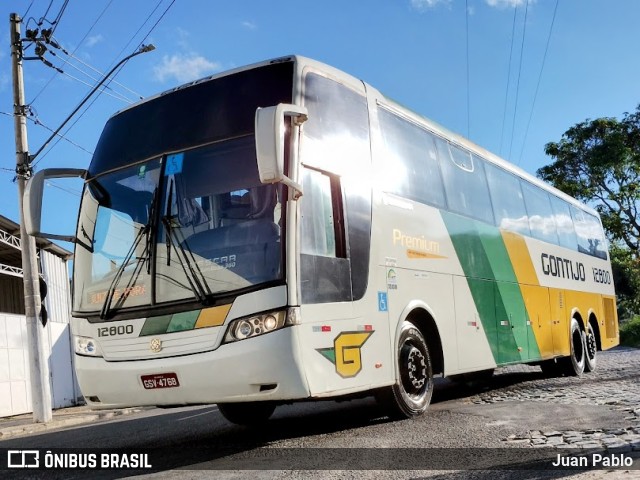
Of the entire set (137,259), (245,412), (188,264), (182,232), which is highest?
(182,232)

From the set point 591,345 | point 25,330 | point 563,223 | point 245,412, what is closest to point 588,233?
point 563,223

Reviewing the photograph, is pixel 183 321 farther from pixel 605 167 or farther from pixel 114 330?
pixel 605 167

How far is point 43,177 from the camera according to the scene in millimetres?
7332

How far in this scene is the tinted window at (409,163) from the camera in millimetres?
8188

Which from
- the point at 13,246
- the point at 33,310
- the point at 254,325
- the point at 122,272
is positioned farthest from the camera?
the point at 13,246

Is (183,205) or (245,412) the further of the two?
(245,412)

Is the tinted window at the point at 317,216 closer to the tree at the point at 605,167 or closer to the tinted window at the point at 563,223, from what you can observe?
the tinted window at the point at 563,223

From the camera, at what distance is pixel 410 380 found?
7.82 metres

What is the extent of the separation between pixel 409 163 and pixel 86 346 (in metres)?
4.29

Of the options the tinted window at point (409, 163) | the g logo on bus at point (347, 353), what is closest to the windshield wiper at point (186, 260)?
the g logo on bus at point (347, 353)

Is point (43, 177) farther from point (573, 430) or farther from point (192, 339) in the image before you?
point (573, 430)

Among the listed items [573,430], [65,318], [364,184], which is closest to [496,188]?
[364,184]

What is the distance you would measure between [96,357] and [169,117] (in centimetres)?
245

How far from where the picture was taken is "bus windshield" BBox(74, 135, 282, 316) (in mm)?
6152
